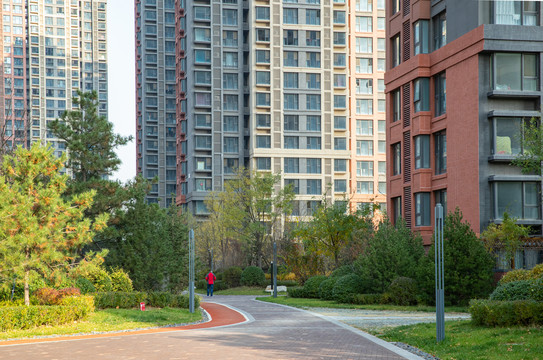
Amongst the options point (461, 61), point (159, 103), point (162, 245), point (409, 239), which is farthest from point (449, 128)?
point (159, 103)

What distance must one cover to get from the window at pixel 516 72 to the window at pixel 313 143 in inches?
2243

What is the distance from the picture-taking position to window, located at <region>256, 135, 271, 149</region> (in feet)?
302

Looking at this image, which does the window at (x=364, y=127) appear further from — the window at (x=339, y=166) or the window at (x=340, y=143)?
the window at (x=339, y=166)

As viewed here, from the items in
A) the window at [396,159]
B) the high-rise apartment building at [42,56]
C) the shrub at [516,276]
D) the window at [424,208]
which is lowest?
the shrub at [516,276]

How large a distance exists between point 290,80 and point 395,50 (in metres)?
47.7

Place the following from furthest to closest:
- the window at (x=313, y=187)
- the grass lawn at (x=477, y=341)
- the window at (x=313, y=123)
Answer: the window at (x=313, y=123), the window at (x=313, y=187), the grass lawn at (x=477, y=341)

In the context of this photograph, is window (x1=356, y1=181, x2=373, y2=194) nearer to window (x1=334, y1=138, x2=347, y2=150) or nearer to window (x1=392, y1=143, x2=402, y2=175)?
window (x1=334, y1=138, x2=347, y2=150)

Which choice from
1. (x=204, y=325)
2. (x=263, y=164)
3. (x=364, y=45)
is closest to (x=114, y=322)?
(x=204, y=325)

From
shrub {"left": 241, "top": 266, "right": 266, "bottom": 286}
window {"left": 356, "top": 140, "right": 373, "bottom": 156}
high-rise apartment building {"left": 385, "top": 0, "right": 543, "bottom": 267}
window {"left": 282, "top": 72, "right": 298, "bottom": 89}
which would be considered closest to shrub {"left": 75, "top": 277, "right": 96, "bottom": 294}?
high-rise apartment building {"left": 385, "top": 0, "right": 543, "bottom": 267}

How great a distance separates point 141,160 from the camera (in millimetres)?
130000

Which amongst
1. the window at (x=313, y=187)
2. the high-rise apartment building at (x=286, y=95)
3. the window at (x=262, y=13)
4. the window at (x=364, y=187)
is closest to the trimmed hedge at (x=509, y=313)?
the high-rise apartment building at (x=286, y=95)

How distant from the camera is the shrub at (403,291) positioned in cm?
3294

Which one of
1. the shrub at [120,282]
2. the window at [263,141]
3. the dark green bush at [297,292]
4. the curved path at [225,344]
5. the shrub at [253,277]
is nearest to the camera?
the curved path at [225,344]

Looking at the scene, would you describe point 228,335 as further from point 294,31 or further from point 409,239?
point 294,31
